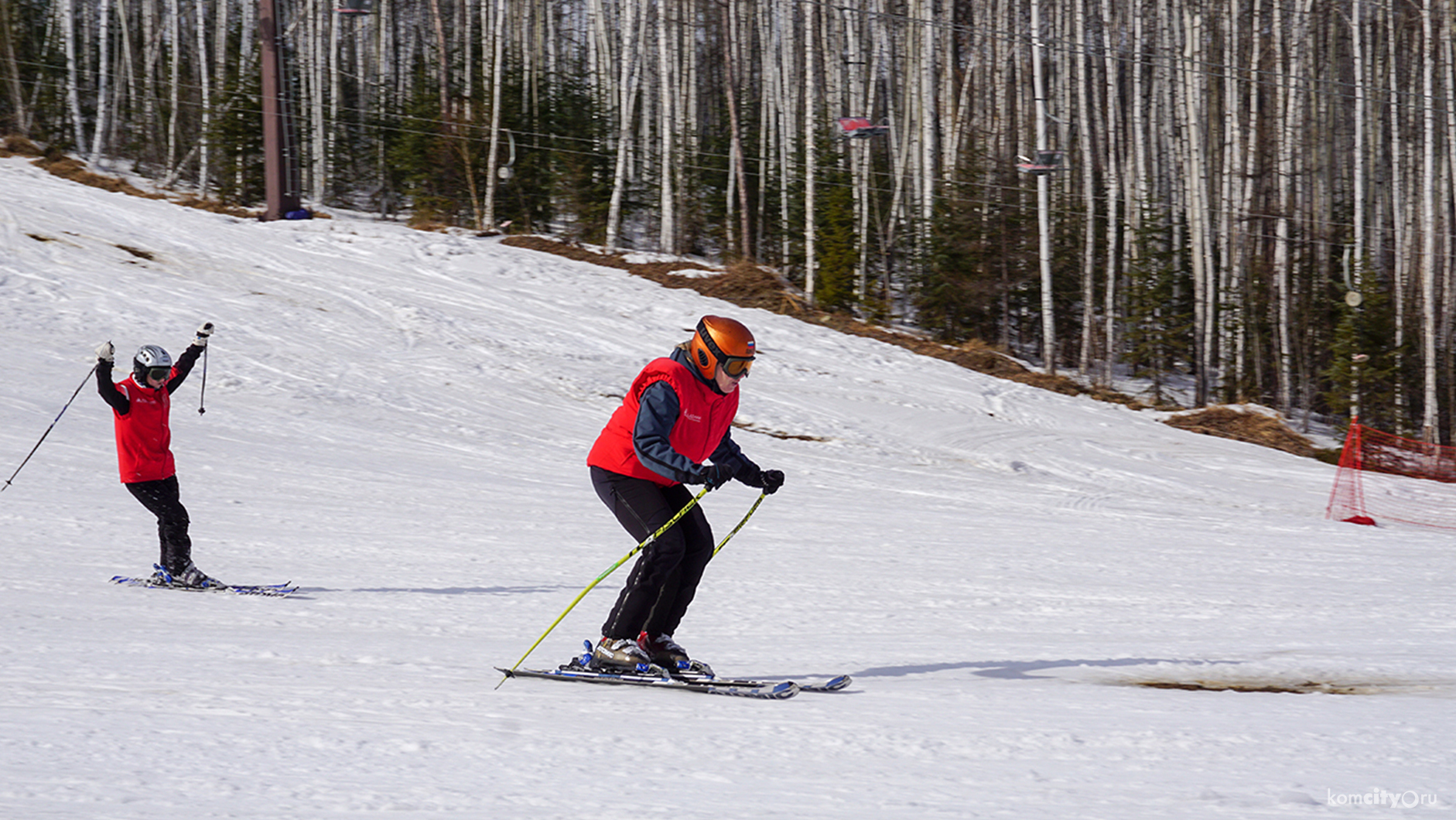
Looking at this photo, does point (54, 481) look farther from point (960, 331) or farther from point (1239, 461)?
point (960, 331)

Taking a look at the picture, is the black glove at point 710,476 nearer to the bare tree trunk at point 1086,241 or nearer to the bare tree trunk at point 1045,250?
the bare tree trunk at point 1045,250

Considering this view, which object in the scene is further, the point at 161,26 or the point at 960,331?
the point at 161,26

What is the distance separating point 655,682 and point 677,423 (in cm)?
109

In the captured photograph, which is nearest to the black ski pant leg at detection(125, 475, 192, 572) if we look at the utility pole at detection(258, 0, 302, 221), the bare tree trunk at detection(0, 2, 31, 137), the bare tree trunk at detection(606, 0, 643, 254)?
the utility pole at detection(258, 0, 302, 221)

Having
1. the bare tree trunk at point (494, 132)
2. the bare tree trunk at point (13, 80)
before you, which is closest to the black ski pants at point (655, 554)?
the bare tree trunk at point (494, 132)

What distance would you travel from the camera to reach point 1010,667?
18.4 ft

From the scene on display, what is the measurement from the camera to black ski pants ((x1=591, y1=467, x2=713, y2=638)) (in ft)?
15.7

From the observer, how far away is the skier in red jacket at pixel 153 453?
7.32 meters

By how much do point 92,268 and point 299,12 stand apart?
16796 mm

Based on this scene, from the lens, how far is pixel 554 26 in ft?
118

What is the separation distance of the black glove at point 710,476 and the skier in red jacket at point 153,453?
4.21 metres

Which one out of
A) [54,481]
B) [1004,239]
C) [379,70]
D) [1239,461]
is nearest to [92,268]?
[54,481]

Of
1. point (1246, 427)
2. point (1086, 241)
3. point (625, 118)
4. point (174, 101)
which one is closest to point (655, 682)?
point (1246, 427)

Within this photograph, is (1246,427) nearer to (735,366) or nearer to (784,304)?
→ (784,304)
